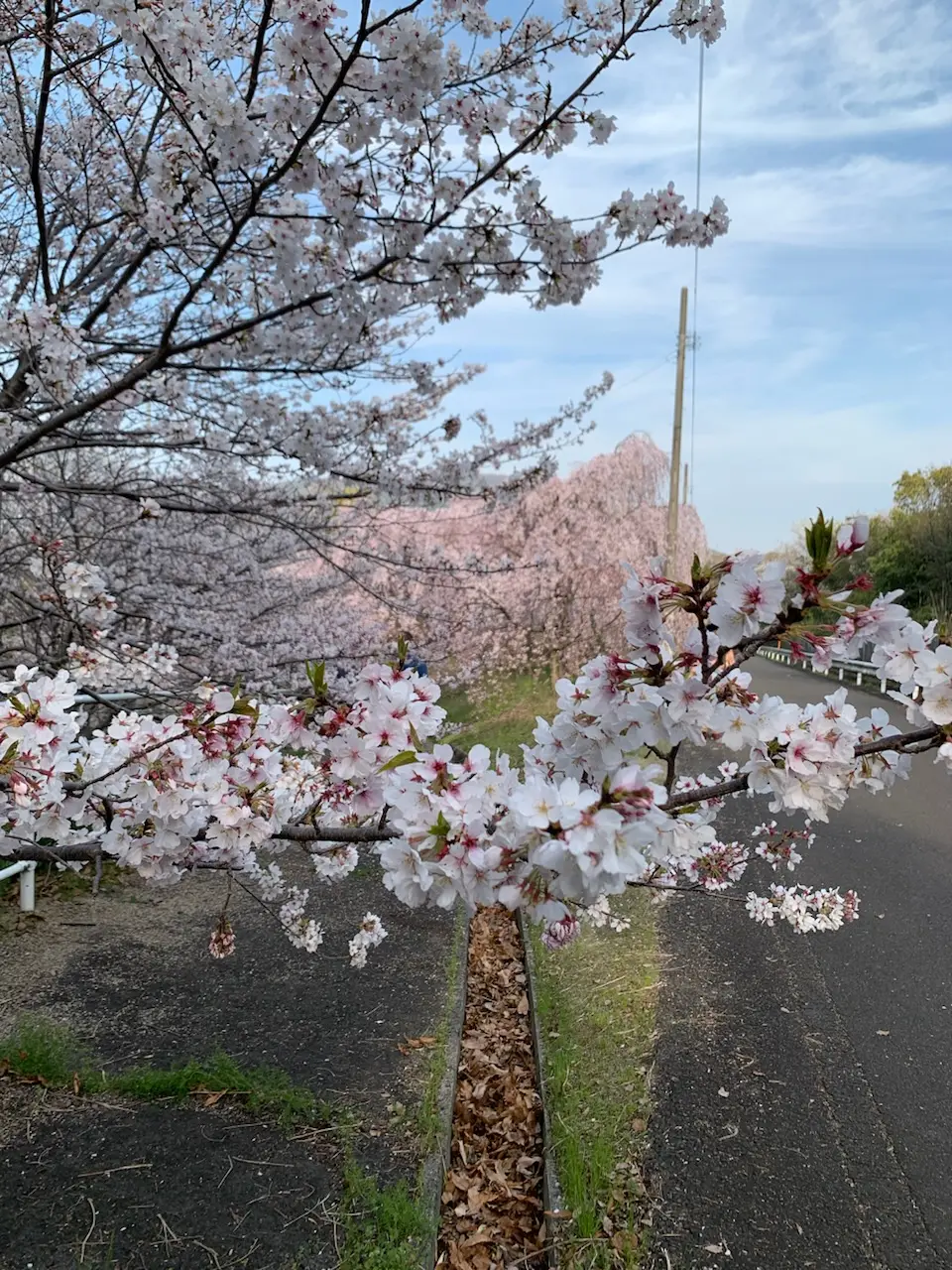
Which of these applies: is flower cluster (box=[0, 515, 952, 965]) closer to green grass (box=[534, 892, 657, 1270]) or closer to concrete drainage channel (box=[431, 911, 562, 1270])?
green grass (box=[534, 892, 657, 1270])

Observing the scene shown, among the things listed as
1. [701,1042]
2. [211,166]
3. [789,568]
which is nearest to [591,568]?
[701,1042]

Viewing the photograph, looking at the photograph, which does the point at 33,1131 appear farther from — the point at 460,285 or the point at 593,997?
the point at 460,285

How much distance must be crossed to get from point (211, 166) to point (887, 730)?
264 centimetres

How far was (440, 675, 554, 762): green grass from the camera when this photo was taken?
10375 millimetres

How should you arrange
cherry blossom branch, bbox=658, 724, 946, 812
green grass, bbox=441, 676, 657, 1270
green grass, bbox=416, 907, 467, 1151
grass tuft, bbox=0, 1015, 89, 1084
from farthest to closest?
grass tuft, bbox=0, 1015, 89, 1084 → green grass, bbox=416, 907, 467, 1151 → green grass, bbox=441, 676, 657, 1270 → cherry blossom branch, bbox=658, 724, 946, 812

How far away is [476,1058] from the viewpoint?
385 cm

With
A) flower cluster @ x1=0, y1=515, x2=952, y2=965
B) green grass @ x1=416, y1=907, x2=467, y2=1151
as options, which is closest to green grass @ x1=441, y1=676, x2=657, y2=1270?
green grass @ x1=416, y1=907, x2=467, y2=1151

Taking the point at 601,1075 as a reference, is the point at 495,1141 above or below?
below

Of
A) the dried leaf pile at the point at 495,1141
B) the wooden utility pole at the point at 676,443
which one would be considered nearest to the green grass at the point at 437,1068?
the dried leaf pile at the point at 495,1141

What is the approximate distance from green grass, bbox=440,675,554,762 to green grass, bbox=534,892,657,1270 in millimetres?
4405

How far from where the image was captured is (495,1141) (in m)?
3.28

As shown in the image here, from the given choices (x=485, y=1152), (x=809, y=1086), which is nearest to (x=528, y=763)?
(x=485, y=1152)

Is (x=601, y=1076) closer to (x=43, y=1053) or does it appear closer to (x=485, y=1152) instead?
(x=485, y=1152)

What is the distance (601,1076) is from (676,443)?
14578 millimetres
